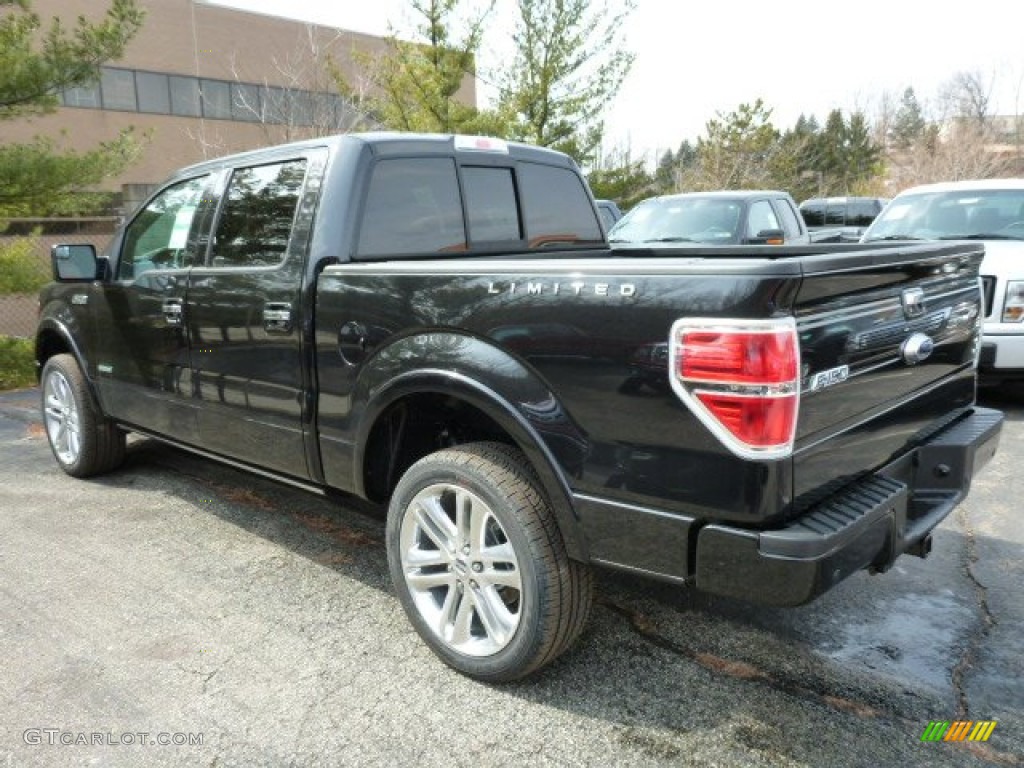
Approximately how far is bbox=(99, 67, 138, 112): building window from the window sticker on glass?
3006cm

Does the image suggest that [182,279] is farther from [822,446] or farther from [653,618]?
[822,446]

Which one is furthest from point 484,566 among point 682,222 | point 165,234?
point 682,222

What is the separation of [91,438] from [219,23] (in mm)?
31688

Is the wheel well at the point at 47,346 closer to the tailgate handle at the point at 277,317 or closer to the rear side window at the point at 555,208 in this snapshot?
the tailgate handle at the point at 277,317

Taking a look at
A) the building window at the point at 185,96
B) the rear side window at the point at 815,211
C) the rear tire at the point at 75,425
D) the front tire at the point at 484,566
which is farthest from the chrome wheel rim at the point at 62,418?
the building window at the point at 185,96

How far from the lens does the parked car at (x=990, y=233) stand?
19.8 feet

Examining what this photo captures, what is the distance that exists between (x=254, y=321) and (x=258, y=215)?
20.4 inches

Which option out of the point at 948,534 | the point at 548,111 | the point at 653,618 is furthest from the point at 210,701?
the point at 548,111

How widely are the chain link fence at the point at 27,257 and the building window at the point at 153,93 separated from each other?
48.3ft

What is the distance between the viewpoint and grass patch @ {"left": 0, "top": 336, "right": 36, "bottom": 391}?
10047mm

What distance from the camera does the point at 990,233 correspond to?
697 cm

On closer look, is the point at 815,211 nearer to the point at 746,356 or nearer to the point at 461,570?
the point at 461,570

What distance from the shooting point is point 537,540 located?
8.16 feet

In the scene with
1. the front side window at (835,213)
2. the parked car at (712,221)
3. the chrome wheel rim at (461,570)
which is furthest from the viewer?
the front side window at (835,213)
